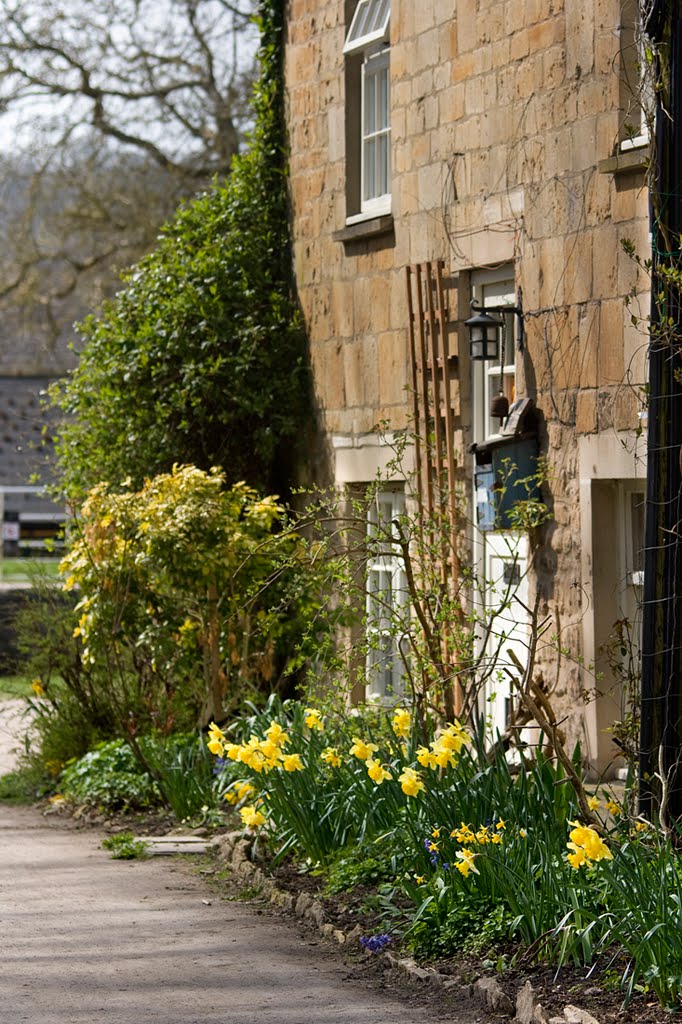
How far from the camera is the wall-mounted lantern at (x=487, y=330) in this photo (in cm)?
954

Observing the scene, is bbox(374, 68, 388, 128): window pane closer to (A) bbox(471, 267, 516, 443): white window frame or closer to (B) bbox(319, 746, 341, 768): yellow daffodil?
(A) bbox(471, 267, 516, 443): white window frame

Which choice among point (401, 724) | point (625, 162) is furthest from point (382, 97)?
point (401, 724)

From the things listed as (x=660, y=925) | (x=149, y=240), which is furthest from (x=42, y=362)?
(x=660, y=925)

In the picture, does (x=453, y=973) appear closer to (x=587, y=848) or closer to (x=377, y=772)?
(x=587, y=848)

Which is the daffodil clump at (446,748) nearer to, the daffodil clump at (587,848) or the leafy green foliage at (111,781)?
the daffodil clump at (587,848)

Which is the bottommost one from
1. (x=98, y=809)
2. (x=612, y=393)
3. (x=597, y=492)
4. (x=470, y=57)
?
(x=98, y=809)

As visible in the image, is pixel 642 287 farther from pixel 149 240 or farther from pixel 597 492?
pixel 149 240

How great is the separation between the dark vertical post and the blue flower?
1.27 metres

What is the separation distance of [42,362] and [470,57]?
114ft

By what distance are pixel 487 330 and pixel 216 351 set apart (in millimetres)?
3399

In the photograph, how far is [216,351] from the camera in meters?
12.6

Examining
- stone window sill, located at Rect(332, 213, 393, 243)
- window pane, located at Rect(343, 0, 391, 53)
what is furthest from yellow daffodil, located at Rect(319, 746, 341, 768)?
window pane, located at Rect(343, 0, 391, 53)

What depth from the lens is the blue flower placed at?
6.34 metres

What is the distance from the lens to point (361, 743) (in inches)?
285
